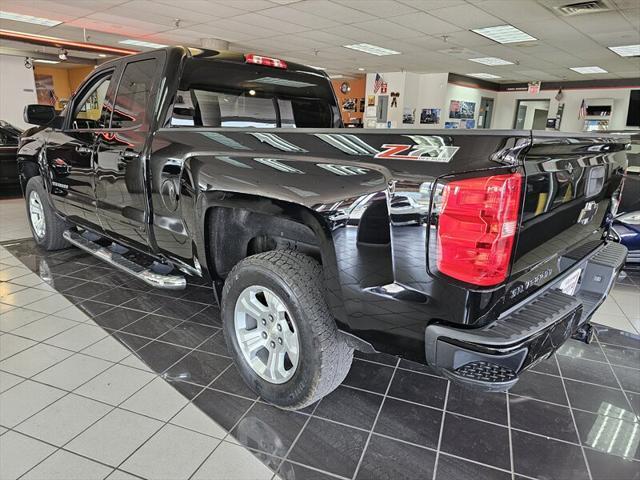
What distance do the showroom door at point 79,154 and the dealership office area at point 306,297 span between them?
28mm

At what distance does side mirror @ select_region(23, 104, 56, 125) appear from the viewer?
362cm

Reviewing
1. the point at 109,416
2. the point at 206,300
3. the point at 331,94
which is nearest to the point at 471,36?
the point at 331,94

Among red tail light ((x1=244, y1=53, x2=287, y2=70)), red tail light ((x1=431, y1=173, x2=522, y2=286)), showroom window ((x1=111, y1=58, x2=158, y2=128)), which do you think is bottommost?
red tail light ((x1=431, y1=173, x2=522, y2=286))

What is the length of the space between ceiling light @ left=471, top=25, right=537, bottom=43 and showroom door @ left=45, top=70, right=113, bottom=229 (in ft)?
24.4

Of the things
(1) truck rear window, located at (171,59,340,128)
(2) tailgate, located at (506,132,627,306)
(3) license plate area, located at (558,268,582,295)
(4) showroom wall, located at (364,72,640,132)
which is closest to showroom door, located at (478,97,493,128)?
(4) showroom wall, located at (364,72,640,132)

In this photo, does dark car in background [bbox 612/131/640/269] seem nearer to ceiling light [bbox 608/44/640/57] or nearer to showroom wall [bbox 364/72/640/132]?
ceiling light [bbox 608/44/640/57]

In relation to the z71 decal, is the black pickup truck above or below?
below

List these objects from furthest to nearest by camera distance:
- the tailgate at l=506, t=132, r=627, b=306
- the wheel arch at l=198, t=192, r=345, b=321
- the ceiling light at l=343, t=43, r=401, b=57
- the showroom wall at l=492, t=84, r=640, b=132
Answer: the showroom wall at l=492, t=84, r=640, b=132 < the ceiling light at l=343, t=43, r=401, b=57 < the wheel arch at l=198, t=192, r=345, b=321 < the tailgate at l=506, t=132, r=627, b=306

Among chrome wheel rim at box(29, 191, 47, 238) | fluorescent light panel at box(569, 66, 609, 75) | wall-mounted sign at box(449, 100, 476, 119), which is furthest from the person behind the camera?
wall-mounted sign at box(449, 100, 476, 119)

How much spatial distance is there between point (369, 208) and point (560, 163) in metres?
0.69

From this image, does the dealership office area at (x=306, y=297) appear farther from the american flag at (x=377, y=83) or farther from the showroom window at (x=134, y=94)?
the american flag at (x=377, y=83)

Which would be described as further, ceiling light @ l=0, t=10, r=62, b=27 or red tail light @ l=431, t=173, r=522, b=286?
ceiling light @ l=0, t=10, r=62, b=27

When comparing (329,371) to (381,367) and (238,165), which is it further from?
(238,165)

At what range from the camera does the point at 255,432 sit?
1.94 metres
